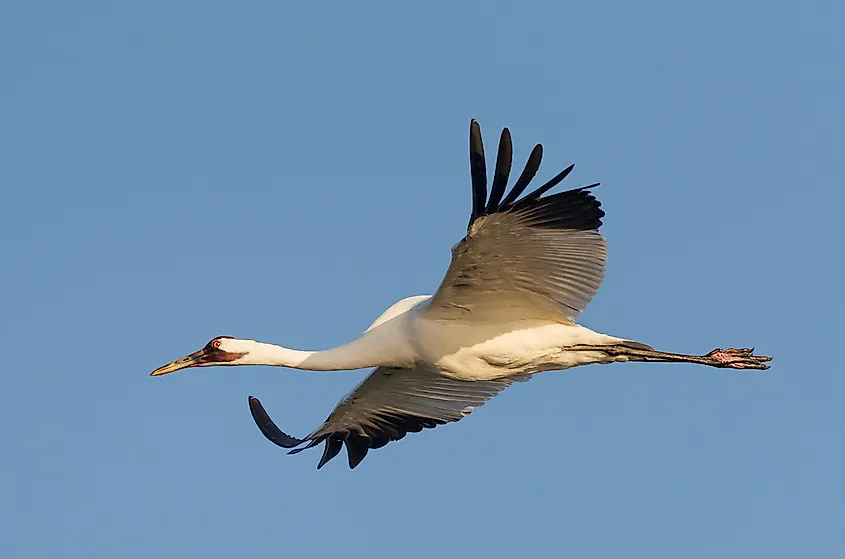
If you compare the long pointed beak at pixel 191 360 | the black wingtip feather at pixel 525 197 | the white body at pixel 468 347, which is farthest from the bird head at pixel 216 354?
the black wingtip feather at pixel 525 197

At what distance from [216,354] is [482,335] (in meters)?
3.06

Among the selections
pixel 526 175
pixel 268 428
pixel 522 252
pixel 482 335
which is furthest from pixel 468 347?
pixel 268 428

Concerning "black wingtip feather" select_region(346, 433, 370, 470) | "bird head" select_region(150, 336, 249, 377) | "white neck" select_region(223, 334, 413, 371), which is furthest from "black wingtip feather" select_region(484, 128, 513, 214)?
"black wingtip feather" select_region(346, 433, 370, 470)

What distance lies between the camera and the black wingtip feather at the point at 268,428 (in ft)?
52.1

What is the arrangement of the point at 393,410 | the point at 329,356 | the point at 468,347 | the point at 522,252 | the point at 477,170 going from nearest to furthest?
the point at 477,170 → the point at 522,252 → the point at 468,347 → the point at 329,356 → the point at 393,410

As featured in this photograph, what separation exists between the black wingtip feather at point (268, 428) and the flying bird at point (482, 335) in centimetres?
2

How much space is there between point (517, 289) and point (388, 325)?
1635 mm

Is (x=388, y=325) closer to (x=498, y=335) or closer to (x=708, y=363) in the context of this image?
(x=498, y=335)

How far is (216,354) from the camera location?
48.7 feet

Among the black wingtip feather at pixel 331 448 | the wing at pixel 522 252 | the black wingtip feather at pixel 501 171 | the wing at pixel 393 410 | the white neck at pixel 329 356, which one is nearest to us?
the black wingtip feather at pixel 501 171

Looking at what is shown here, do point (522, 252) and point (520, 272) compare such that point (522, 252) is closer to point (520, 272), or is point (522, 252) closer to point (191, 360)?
point (520, 272)

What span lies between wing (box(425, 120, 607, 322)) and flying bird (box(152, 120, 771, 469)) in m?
0.01

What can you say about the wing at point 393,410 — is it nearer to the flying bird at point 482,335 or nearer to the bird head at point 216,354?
the flying bird at point 482,335

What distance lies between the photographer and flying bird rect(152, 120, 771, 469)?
1277cm
